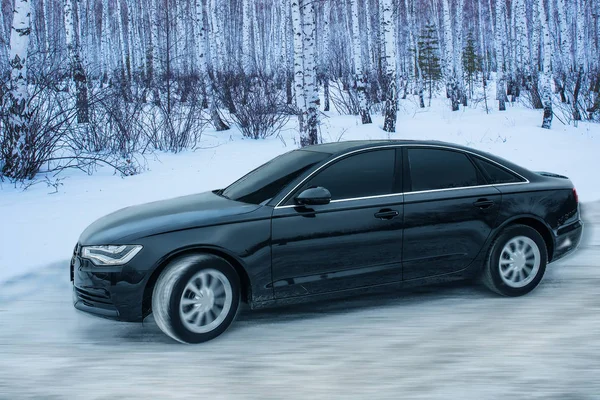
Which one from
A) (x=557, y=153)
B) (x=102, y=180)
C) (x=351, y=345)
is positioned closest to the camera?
(x=351, y=345)

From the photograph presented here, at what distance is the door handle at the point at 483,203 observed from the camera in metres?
5.95

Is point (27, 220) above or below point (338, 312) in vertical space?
above

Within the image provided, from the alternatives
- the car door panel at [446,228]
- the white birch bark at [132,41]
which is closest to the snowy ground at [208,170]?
the car door panel at [446,228]

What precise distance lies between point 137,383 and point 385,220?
2404mm

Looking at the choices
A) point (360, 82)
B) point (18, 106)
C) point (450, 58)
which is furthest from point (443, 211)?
point (450, 58)

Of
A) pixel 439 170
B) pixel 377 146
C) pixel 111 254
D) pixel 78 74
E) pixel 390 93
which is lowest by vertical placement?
pixel 111 254

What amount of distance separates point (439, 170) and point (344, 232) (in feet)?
3.87

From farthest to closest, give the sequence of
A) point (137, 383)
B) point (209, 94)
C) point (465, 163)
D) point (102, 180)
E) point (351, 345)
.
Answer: point (209, 94)
point (102, 180)
point (465, 163)
point (351, 345)
point (137, 383)

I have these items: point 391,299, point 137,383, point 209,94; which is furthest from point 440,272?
point 209,94

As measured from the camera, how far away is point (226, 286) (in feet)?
16.8

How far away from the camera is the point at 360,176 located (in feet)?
18.8

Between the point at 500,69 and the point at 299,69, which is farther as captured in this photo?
the point at 500,69

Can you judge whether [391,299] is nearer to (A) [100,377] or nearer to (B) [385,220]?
(B) [385,220]

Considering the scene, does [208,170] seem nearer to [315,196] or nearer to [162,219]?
[162,219]
